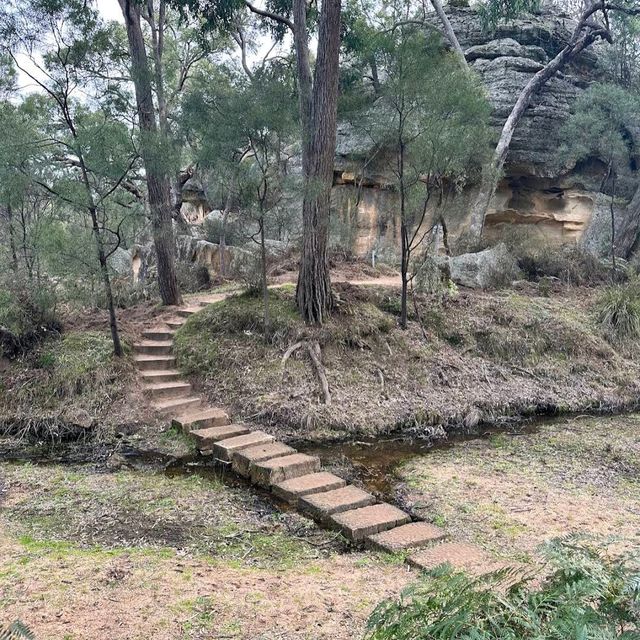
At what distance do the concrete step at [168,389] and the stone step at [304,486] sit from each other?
3139 millimetres

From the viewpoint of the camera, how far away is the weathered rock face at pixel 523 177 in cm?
1384

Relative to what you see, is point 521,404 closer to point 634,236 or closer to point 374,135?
point 374,135

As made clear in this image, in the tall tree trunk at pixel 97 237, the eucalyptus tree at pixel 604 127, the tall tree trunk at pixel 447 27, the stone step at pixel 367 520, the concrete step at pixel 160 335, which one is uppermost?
the tall tree trunk at pixel 447 27

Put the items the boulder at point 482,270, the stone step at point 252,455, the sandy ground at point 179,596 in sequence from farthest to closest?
the boulder at point 482,270 < the stone step at point 252,455 < the sandy ground at point 179,596

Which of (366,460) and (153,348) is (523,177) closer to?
(153,348)

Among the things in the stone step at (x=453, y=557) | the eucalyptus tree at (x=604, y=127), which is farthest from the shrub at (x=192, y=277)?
the stone step at (x=453, y=557)

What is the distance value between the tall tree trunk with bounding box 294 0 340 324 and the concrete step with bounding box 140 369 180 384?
6.91 ft

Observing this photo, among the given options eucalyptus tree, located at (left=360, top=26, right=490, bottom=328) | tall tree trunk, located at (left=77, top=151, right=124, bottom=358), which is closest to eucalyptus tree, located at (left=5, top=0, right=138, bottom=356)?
tall tree trunk, located at (left=77, top=151, right=124, bottom=358)

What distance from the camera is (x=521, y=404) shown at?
7945 mm

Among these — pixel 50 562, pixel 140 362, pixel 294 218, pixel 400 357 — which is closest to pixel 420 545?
pixel 50 562

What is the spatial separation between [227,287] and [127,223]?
12.5 ft

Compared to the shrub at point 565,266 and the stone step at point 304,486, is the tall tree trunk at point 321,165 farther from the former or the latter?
the shrub at point 565,266

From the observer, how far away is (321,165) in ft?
27.6

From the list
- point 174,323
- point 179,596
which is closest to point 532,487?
point 179,596
